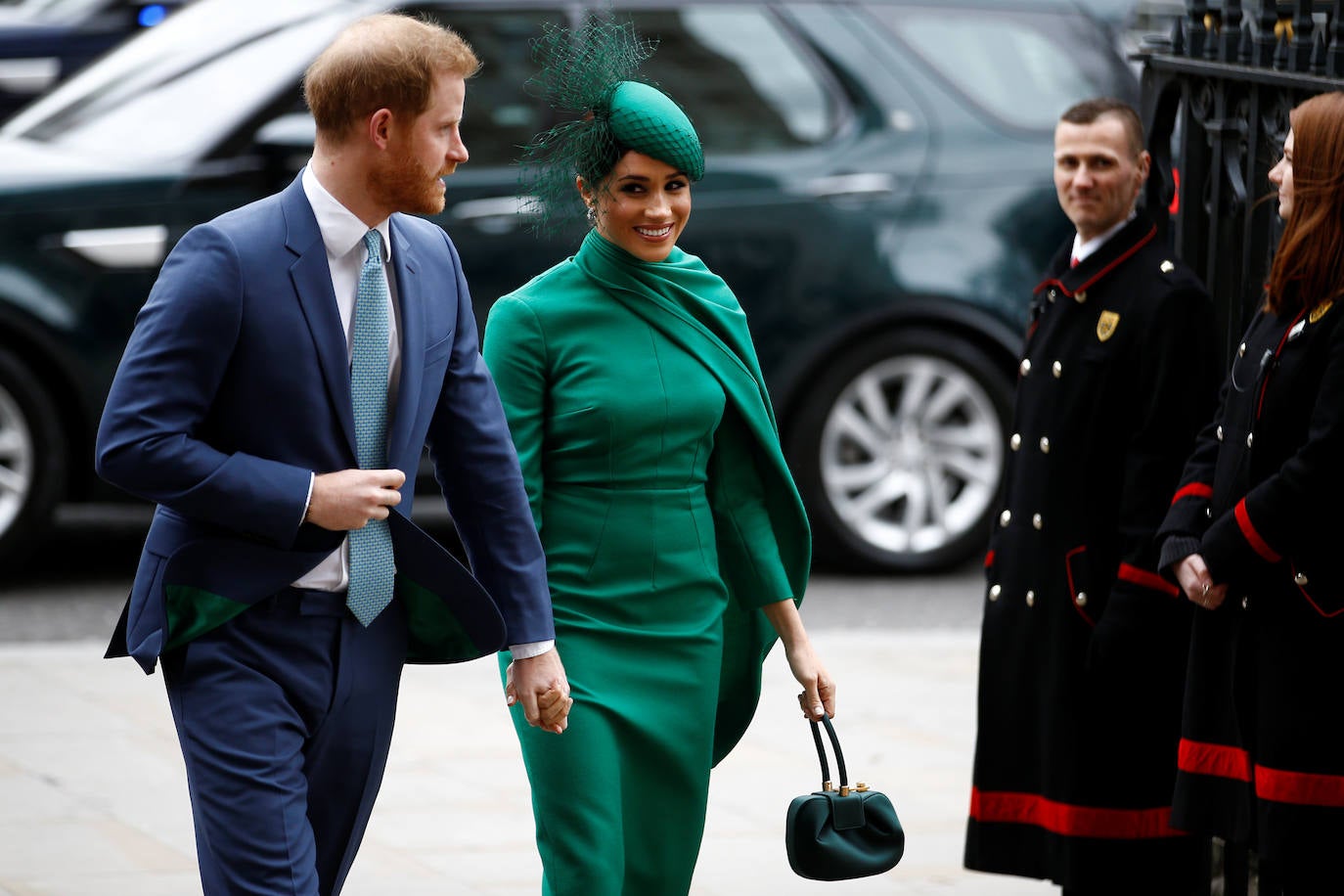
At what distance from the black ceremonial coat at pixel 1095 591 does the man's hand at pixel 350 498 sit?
5.87 ft

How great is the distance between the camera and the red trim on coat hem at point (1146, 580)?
181 inches

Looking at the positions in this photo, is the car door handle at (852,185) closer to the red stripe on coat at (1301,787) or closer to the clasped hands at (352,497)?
the red stripe on coat at (1301,787)

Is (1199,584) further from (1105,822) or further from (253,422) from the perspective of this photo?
(253,422)

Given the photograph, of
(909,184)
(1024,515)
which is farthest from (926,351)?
(1024,515)

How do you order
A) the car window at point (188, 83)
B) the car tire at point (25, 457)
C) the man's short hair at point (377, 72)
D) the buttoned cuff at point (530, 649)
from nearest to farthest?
the man's short hair at point (377, 72) → the buttoned cuff at point (530, 649) → the car tire at point (25, 457) → the car window at point (188, 83)

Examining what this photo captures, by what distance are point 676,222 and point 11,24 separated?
822 cm

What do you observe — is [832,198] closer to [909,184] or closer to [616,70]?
[909,184]

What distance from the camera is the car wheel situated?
8891mm

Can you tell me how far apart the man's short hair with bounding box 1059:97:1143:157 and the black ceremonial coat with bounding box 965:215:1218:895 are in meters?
0.20

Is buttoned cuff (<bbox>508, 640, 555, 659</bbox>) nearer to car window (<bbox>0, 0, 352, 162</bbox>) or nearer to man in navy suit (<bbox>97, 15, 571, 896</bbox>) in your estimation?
man in navy suit (<bbox>97, 15, 571, 896</bbox>)

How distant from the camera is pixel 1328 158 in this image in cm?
407

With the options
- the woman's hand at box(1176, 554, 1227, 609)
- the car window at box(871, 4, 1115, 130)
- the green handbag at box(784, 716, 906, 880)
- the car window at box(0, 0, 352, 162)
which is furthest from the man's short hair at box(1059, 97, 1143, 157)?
the car window at box(871, 4, 1115, 130)

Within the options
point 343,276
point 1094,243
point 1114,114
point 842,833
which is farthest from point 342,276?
point 1114,114

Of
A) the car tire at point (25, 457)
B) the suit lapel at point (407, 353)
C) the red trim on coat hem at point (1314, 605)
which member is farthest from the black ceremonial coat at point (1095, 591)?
the car tire at point (25, 457)
